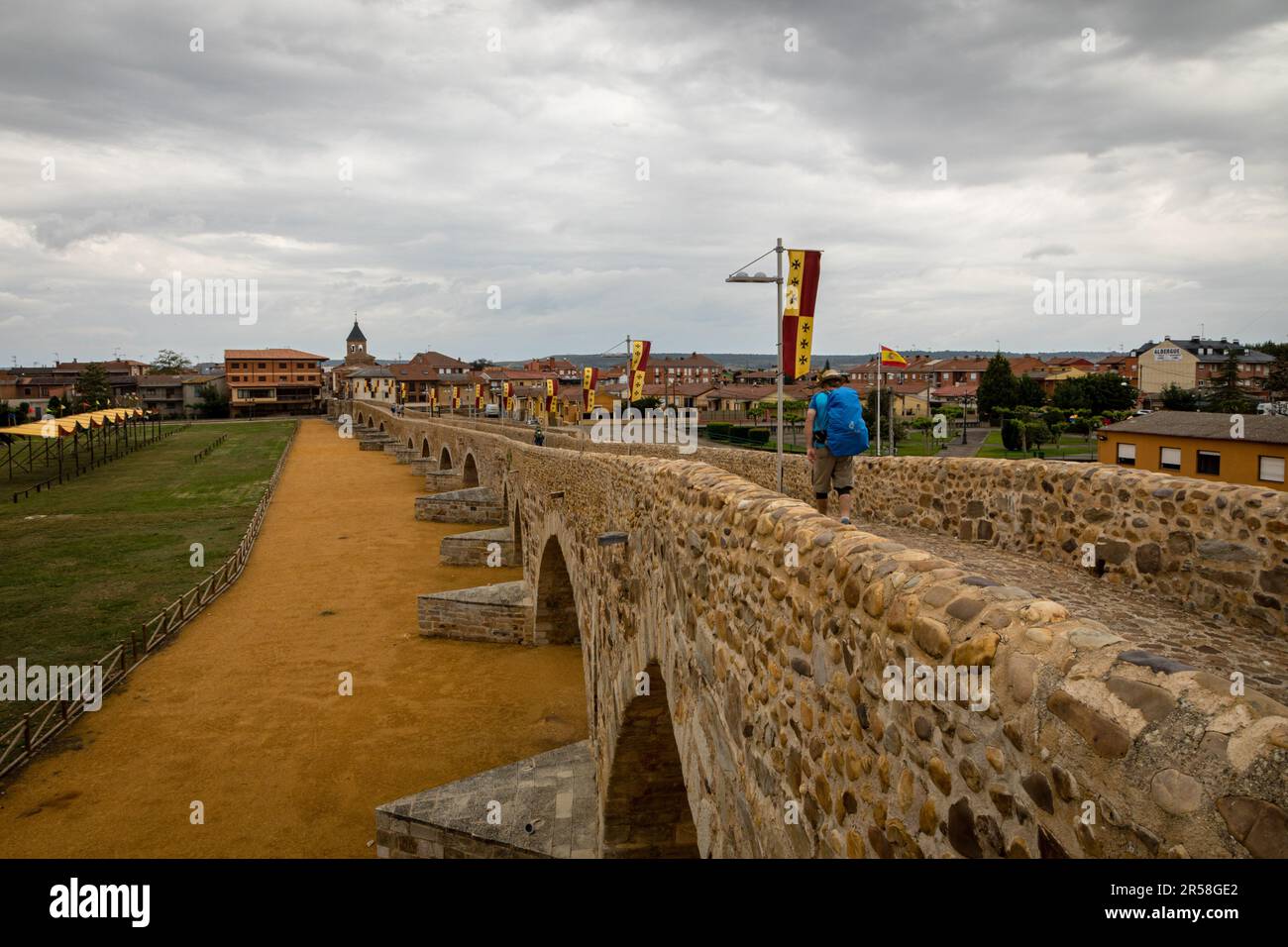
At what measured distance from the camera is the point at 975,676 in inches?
107

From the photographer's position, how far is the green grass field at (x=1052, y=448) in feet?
157

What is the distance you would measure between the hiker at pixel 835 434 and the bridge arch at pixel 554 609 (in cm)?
1026

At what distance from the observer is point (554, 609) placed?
1983 cm

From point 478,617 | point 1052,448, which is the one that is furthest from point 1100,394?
point 478,617

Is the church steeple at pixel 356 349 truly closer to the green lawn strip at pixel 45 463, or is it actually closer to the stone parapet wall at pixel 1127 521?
the green lawn strip at pixel 45 463

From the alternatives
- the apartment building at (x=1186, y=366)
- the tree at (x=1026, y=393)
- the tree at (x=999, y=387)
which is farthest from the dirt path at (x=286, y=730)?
the apartment building at (x=1186, y=366)

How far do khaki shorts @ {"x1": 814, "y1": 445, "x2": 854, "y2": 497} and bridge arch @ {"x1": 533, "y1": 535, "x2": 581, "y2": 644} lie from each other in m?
10.2

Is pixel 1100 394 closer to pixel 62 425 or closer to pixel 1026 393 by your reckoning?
pixel 1026 393

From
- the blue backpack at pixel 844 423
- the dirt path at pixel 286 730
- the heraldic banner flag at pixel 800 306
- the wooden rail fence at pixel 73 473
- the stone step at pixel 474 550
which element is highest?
the heraldic banner flag at pixel 800 306

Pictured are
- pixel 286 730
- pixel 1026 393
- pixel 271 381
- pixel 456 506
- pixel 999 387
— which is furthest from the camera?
pixel 271 381

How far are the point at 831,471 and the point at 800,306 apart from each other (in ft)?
9.66

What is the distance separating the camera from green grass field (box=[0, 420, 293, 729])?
2009cm

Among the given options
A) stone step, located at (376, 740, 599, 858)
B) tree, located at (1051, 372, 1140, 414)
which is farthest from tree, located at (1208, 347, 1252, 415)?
stone step, located at (376, 740, 599, 858)
